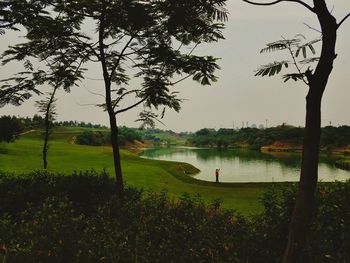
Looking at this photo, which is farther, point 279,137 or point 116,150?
point 279,137

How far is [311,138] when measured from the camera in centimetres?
518

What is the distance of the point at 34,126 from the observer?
40.5 meters

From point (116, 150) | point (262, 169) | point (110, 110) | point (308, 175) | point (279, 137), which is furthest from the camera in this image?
point (279, 137)

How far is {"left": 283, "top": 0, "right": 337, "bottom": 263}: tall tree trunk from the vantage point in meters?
5.15

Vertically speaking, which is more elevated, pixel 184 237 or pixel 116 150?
pixel 116 150

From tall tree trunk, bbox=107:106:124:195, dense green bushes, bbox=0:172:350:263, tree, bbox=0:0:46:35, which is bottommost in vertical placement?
dense green bushes, bbox=0:172:350:263

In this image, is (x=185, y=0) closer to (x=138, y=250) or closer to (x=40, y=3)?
(x=138, y=250)

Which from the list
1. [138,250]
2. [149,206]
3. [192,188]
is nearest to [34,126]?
[192,188]

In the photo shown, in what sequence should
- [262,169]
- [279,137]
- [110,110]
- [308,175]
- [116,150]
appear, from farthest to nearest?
[279,137]
[262,169]
[110,110]
[116,150]
[308,175]

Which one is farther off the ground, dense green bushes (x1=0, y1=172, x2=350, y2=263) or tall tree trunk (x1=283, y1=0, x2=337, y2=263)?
tall tree trunk (x1=283, y1=0, x2=337, y2=263)

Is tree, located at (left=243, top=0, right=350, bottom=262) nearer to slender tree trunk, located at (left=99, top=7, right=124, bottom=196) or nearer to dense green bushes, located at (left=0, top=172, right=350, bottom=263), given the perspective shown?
dense green bushes, located at (left=0, top=172, right=350, bottom=263)

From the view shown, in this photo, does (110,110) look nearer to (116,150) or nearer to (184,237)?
(116,150)

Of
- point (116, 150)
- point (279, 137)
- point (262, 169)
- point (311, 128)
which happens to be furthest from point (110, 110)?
point (279, 137)

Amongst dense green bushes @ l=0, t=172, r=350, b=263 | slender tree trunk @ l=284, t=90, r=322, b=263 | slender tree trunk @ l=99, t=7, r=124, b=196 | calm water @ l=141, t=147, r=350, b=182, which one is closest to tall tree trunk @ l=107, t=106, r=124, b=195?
slender tree trunk @ l=99, t=7, r=124, b=196
